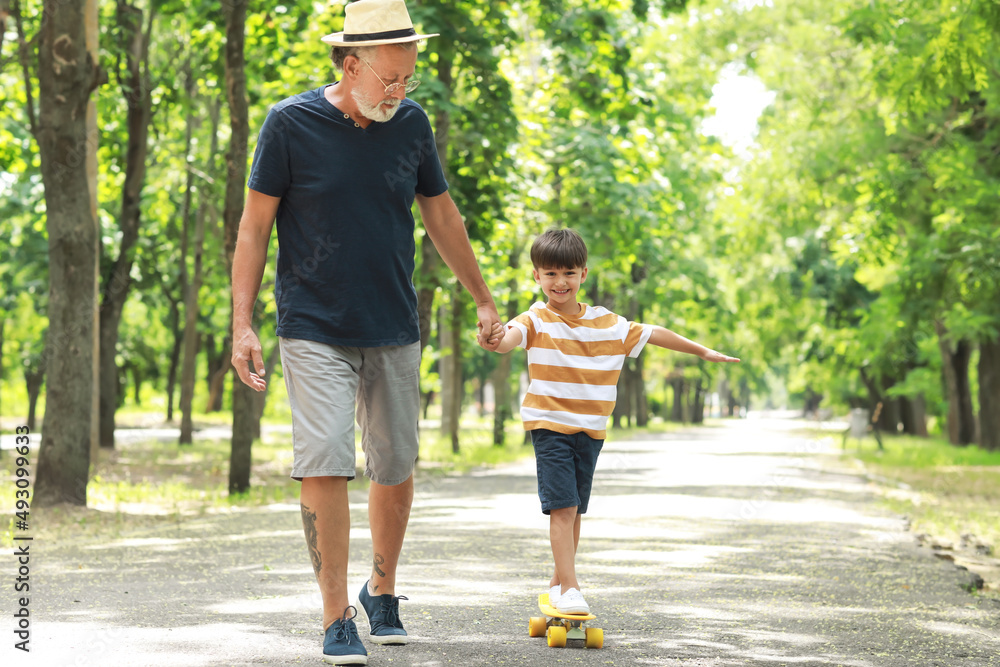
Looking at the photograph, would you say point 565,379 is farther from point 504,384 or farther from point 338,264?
point 504,384

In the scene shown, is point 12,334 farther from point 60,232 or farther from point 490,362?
point 60,232

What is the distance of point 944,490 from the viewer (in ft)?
50.0

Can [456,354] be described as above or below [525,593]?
above

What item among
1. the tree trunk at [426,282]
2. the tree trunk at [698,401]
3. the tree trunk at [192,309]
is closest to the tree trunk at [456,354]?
the tree trunk at [426,282]

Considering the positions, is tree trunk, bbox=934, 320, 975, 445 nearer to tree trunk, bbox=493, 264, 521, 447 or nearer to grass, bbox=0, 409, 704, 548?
tree trunk, bbox=493, 264, 521, 447

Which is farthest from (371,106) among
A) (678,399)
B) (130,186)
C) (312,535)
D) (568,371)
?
(678,399)

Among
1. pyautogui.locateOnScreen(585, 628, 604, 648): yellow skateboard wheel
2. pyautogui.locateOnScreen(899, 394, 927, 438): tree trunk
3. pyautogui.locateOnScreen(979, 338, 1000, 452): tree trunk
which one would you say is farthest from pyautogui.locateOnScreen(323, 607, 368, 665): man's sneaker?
pyautogui.locateOnScreen(899, 394, 927, 438): tree trunk

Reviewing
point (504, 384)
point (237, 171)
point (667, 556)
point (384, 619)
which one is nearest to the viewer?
point (384, 619)

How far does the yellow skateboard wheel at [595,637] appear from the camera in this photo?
4516mm

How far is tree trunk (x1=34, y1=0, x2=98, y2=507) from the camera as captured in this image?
1013 cm

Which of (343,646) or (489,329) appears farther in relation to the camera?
(489,329)

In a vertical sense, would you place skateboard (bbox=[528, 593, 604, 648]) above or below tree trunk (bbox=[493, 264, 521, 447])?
below

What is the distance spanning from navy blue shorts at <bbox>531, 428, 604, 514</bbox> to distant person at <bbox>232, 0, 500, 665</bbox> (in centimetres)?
68

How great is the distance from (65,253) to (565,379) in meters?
6.99
